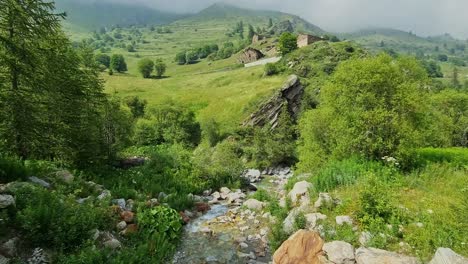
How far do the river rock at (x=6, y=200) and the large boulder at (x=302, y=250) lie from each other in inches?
418

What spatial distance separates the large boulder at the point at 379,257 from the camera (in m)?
11.8

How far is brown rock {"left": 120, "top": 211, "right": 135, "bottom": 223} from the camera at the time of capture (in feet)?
59.2

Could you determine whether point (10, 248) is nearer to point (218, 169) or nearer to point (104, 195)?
point (104, 195)

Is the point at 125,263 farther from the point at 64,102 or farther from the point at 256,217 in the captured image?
the point at 64,102

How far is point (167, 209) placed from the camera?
20.5 metres

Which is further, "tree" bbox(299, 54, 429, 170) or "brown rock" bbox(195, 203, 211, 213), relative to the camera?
"brown rock" bbox(195, 203, 211, 213)

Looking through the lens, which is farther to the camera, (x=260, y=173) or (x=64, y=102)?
Answer: (x=260, y=173)

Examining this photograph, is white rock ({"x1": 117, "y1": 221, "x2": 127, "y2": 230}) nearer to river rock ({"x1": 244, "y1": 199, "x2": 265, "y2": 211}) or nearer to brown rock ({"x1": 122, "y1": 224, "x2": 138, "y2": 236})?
brown rock ({"x1": 122, "y1": 224, "x2": 138, "y2": 236})

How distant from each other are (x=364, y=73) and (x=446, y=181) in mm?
8621

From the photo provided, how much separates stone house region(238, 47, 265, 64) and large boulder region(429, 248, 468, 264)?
129 m

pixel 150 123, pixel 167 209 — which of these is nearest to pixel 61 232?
pixel 167 209

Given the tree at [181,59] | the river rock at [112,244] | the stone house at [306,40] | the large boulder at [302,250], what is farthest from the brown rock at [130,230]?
the tree at [181,59]

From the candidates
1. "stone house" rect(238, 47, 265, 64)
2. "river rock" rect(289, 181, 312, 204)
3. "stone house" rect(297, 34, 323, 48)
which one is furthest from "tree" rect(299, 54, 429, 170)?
"stone house" rect(238, 47, 265, 64)

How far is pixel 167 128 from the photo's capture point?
5619 cm
